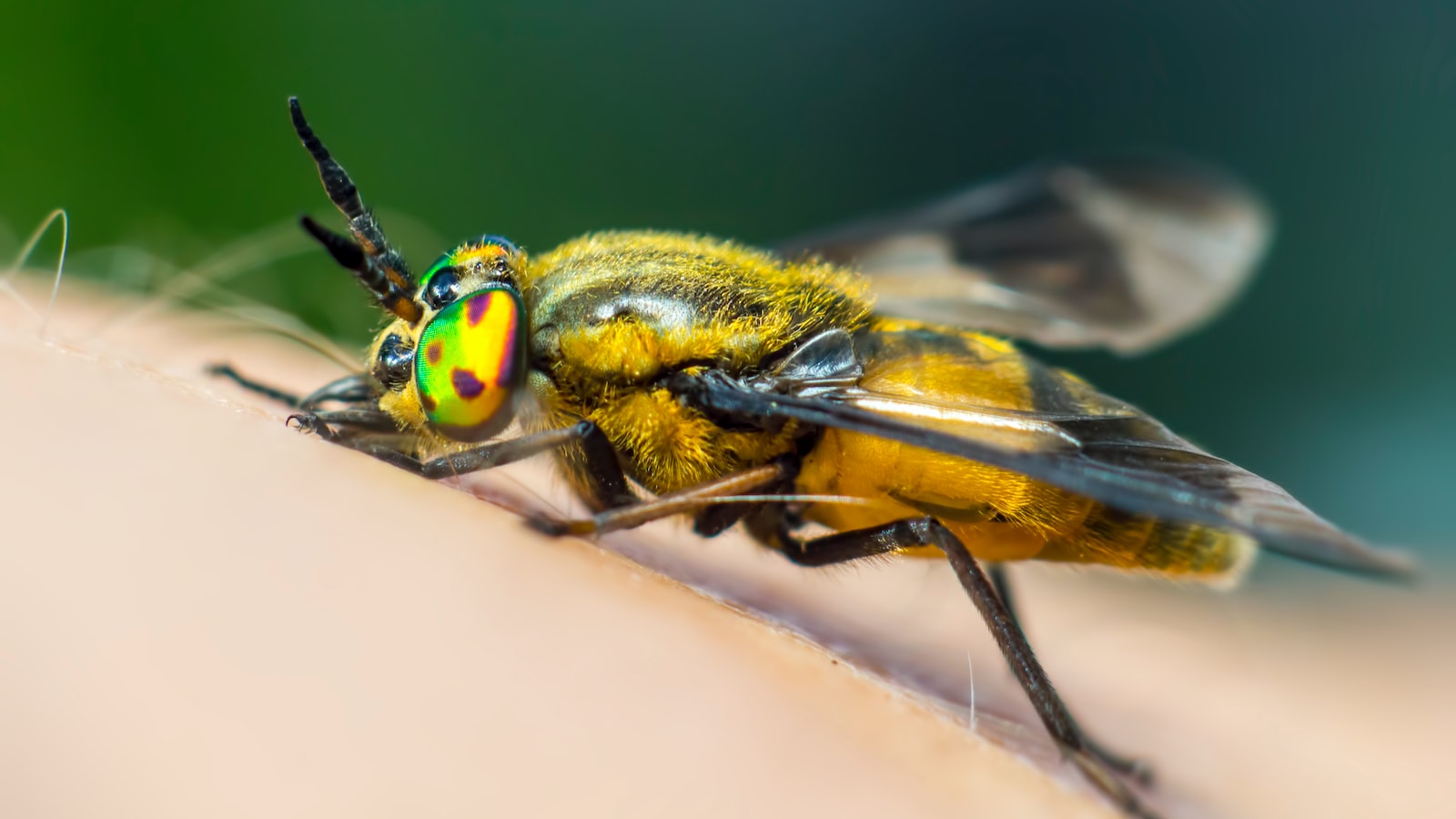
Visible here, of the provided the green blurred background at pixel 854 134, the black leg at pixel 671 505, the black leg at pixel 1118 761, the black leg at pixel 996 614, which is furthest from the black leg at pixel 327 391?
the green blurred background at pixel 854 134

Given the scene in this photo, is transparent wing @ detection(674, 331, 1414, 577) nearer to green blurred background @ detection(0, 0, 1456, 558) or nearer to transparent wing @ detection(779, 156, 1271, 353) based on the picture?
transparent wing @ detection(779, 156, 1271, 353)

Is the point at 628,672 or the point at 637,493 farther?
the point at 637,493

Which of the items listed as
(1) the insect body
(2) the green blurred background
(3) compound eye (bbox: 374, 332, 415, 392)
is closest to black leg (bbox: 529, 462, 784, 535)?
(1) the insect body

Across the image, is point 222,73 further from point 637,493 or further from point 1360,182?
point 1360,182

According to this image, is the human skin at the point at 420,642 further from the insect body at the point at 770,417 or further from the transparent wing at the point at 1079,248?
the transparent wing at the point at 1079,248

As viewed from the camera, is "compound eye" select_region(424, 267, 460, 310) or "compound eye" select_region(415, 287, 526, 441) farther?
"compound eye" select_region(424, 267, 460, 310)

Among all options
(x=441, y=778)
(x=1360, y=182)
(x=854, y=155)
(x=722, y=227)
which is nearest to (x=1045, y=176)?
(x=441, y=778)

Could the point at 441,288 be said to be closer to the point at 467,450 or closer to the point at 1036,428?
the point at 467,450
